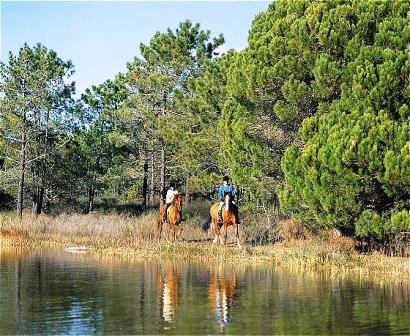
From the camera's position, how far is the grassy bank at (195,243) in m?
21.2

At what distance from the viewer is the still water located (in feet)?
38.7

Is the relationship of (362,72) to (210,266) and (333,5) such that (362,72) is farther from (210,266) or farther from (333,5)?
(210,266)

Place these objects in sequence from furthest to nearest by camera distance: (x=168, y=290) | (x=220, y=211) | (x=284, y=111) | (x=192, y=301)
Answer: (x=220, y=211)
(x=284, y=111)
(x=168, y=290)
(x=192, y=301)

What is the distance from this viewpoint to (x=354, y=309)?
13.6 metres

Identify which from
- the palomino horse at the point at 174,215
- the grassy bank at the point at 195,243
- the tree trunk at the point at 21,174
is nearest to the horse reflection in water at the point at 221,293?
the grassy bank at the point at 195,243

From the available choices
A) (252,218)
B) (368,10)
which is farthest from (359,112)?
(252,218)

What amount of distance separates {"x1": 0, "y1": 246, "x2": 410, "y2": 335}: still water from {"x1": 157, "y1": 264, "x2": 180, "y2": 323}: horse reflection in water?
0.07 feet

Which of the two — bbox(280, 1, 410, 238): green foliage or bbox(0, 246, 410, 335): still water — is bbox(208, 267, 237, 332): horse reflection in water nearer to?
bbox(0, 246, 410, 335): still water

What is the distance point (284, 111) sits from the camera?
24.9 metres

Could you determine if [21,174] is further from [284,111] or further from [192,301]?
[192,301]

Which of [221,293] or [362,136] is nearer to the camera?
[221,293]


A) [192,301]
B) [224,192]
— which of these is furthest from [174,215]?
[192,301]

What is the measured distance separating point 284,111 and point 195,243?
23.2 ft

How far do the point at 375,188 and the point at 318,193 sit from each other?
68.1 inches
